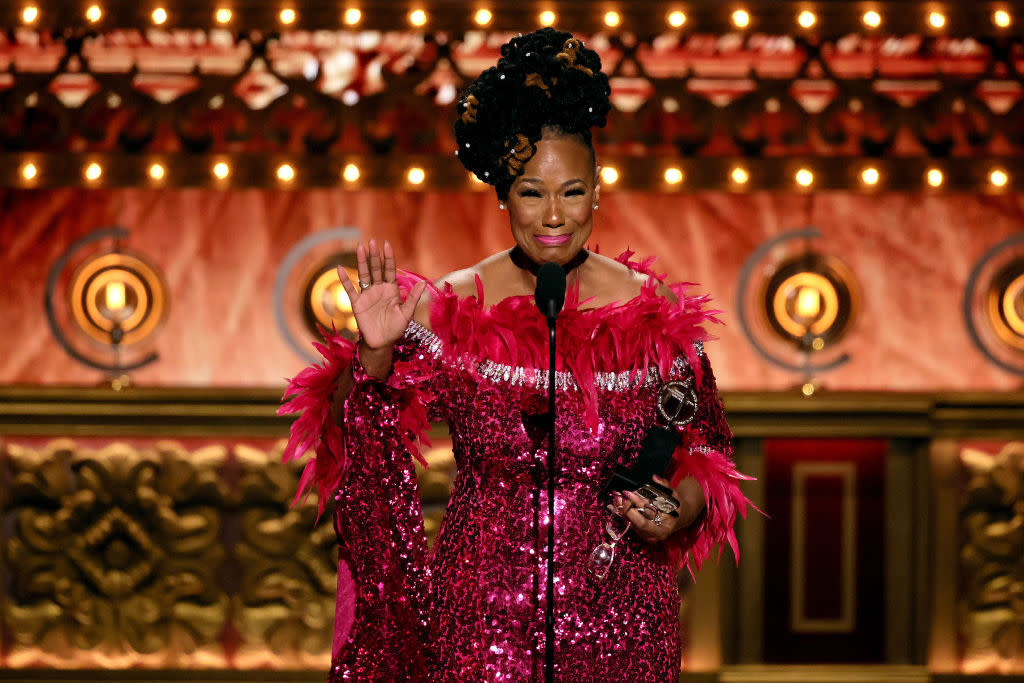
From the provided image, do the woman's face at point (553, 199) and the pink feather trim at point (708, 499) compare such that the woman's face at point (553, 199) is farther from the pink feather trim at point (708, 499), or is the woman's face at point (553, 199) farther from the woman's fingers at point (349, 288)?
the pink feather trim at point (708, 499)

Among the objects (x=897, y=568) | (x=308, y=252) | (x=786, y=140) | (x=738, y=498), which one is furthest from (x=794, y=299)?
(x=738, y=498)

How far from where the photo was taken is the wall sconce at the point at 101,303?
352 centimetres

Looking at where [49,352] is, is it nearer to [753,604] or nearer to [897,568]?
[753,604]

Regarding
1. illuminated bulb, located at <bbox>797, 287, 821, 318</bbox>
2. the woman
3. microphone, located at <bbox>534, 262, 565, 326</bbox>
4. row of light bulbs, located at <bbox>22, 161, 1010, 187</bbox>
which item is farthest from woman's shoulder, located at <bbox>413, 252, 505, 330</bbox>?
illuminated bulb, located at <bbox>797, 287, 821, 318</bbox>

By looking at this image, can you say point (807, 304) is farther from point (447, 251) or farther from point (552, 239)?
point (552, 239)

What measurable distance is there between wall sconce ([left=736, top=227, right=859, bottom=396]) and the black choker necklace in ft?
6.48

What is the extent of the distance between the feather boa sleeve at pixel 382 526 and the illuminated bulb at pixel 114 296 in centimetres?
199

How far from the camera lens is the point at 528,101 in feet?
5.14

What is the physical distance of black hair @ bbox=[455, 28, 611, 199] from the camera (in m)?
1.56

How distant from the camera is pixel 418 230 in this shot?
3.58 m

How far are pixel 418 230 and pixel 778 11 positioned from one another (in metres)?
1.28

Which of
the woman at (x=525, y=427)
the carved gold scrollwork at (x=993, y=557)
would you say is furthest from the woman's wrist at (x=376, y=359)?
the carved gold scrollwork at (x=993, y=557)

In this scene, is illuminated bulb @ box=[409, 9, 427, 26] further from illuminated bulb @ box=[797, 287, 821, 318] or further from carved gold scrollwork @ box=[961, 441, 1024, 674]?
carved gold scrollwork @ box=[961, 441, 1024, 674]

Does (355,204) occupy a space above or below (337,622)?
above
